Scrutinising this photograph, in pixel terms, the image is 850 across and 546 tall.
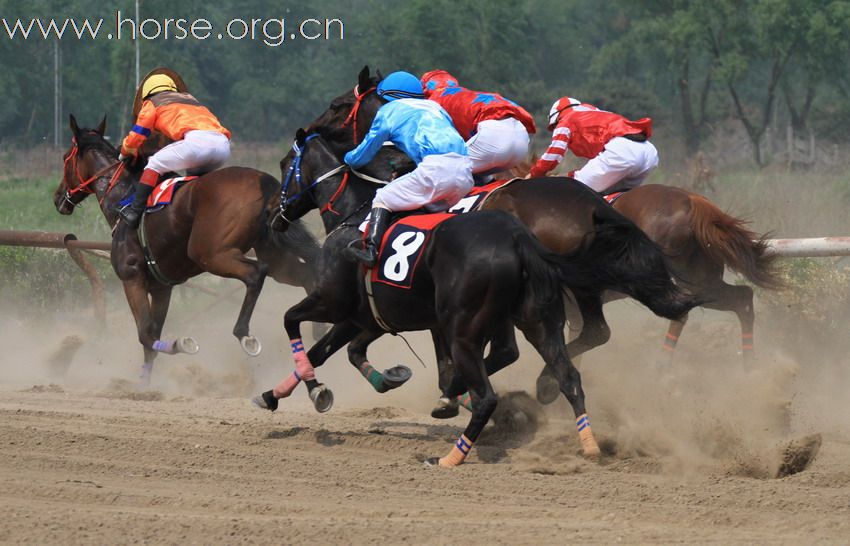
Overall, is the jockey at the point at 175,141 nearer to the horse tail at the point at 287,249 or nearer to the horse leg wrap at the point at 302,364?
the horse tail at the point at 287,249

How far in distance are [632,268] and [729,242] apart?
2191 mm

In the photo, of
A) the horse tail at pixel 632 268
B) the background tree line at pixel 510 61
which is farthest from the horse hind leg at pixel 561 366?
the background tree line at pixel 510 61

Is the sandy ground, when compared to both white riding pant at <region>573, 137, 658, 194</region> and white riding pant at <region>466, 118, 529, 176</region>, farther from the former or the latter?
white riding pant at <region>466, 118, 529, 176</region>

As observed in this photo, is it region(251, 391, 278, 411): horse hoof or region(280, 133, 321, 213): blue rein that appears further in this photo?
region(280, 133, 321, 213): blue rein

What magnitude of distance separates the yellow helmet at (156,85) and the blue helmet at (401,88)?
10.8ft

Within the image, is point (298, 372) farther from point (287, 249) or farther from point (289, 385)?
point (287, 249)

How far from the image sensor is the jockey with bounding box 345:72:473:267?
6898 millimetres

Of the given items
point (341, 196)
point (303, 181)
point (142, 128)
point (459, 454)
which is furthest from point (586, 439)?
point (142, 128)

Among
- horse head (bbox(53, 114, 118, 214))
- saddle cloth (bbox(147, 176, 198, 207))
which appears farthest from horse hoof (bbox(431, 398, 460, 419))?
horse head (bbox(53, 114, 118, 214))

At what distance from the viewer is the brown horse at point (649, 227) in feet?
24.0

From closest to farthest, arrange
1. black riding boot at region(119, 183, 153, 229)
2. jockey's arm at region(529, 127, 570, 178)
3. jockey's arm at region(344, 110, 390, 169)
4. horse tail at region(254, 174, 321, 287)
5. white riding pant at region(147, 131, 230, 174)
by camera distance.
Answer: jockey's arm at region(344, 110, 390, 169)
jockey's arm at region(529, 127, 570, 178)
horse tail at region(254, 174, 321, 287)
white riding pant at region(147, 131, 230, 174)
black riding boot at region(119, 183, 153, 229)

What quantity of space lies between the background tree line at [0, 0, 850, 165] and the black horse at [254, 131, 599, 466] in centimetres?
2730

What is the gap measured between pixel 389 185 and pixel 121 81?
38101 millimetres

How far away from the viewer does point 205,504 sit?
208 inches
